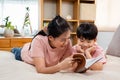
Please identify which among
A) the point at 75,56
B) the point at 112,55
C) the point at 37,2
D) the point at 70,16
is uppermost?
the point at 37,2

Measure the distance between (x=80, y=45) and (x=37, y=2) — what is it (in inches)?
92.2

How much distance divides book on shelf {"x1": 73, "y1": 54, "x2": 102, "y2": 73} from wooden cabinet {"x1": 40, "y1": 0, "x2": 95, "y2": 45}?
219cm

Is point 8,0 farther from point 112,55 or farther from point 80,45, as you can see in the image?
point 80,45

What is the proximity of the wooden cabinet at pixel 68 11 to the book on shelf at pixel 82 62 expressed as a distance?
2.19 metres

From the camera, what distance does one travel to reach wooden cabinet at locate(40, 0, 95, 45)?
11.5 feet

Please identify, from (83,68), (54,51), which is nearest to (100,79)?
(83,68)

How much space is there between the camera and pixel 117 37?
86.7 inches

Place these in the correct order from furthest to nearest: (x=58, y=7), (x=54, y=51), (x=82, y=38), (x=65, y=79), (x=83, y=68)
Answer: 1. (x=58, y=7)
2. (x=82, y=38)
3. (x=54, y=51)
4. (x=83, y=68)
5. (x=65, y=79)

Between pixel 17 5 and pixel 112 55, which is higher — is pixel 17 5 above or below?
above

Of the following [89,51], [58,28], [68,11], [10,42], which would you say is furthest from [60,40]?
[68,11]

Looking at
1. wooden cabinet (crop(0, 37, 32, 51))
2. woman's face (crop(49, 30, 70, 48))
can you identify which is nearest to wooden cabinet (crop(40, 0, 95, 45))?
wooden cabinet (crop(0, 37, 32, 51))

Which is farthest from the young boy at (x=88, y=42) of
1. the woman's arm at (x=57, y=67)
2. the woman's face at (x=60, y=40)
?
the woman's arm at (x=57, y=67)

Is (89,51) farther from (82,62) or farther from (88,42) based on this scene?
(82,62)

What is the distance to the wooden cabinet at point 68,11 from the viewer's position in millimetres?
3518
